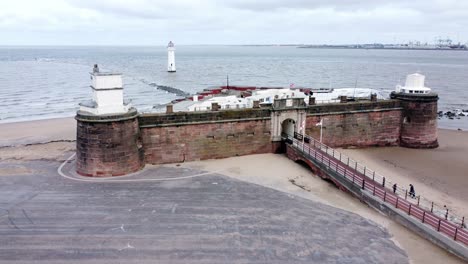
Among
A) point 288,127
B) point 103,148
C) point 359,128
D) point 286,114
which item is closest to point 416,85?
point 359,128

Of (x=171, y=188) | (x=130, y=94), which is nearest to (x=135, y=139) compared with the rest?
(x=171, y=188)

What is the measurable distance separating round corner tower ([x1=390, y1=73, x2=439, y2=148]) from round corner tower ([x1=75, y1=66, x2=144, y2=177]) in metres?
22.3

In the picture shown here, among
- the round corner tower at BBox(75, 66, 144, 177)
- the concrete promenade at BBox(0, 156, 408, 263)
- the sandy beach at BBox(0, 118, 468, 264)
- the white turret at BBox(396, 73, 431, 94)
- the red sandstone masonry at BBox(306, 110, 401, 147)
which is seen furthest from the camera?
the white turret at BBox(396, 73, 431, 94)

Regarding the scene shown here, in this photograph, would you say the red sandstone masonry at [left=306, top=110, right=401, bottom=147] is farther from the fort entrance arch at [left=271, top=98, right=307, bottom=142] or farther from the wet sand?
the fort entrance arch at [left=271, top=98, right=307, bottom=142]

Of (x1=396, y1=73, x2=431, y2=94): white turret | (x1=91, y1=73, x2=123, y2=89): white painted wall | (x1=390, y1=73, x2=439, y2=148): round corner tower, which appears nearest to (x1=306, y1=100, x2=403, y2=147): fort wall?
(x1=390, y1=73, x2=439, y2=148): round corner tower

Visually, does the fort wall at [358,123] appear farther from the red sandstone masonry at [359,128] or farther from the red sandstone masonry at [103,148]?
the red sandstone masonry at [103,148]

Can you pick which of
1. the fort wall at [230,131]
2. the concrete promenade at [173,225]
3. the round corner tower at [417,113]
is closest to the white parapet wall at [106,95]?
the fort wall at [230,131]

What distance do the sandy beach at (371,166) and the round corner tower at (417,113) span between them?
106cm

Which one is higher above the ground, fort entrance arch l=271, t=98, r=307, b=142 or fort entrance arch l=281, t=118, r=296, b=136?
fort entrance arch l=271, t=98, r=307, b=142

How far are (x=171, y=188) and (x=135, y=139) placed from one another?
488cm

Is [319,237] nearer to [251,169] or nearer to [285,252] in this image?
[285,252]

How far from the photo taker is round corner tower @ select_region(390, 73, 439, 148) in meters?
33.1

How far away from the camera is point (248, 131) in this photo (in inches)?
1160

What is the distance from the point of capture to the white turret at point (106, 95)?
24.6 m
